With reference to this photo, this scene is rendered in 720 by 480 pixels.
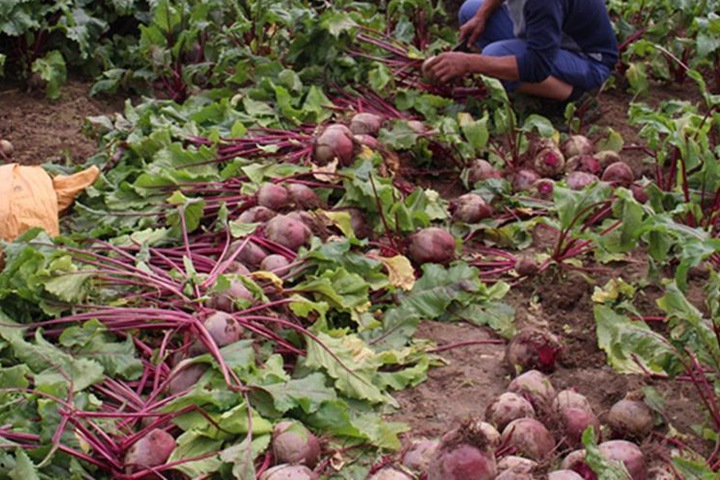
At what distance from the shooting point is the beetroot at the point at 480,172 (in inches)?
209

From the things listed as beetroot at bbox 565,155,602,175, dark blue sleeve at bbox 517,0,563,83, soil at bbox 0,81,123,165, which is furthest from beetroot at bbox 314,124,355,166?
soil at bbox 0,81,123,165

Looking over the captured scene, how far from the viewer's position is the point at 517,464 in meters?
2.94

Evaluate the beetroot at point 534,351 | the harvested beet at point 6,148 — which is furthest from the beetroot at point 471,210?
the harvested beet at point 6,148

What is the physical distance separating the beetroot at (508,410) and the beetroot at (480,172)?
85.4 inches

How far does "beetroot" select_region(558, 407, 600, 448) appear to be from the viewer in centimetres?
321

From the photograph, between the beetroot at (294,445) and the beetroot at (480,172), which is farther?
the beetroot at (480,172)

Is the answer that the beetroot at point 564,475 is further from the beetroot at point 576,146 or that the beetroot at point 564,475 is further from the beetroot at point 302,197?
the beetroot at point 576,146

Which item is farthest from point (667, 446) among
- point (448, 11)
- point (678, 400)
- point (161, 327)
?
point (448, 11)

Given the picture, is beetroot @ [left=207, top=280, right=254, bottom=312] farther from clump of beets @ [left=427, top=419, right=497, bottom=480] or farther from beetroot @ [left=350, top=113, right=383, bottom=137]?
beetroot @ [left=350, top=113, right=383, bottom=137]

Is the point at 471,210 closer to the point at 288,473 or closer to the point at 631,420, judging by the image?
the point at 631,420

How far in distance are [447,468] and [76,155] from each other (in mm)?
3751

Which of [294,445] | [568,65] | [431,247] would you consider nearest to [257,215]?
[431,247]

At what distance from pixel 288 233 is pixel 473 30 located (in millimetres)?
2842

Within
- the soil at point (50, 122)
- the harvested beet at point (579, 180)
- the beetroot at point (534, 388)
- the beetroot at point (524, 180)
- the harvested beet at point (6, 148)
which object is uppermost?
the beetroot at point (534, 388)
